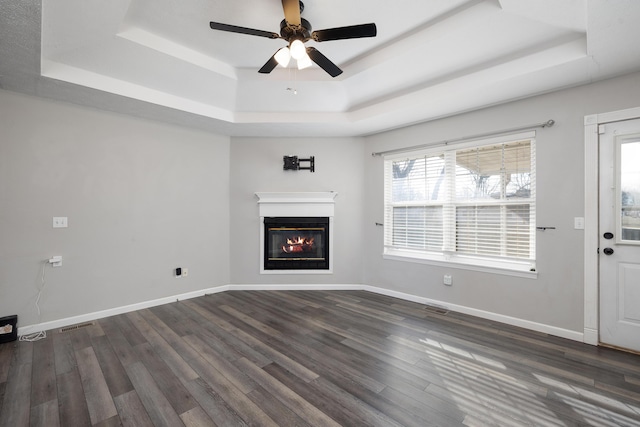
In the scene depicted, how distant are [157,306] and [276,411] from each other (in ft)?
9.20

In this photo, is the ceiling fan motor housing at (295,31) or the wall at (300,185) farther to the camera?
the wall at (300,185)

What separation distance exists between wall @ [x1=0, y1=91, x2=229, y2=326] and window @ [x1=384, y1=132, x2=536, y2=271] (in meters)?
2.95

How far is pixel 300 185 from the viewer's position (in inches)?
186

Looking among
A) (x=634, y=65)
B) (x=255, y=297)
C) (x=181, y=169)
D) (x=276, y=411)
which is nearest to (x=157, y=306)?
(x=255, y=297)

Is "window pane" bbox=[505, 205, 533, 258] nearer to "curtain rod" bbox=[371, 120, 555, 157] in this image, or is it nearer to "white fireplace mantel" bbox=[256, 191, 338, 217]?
"curtain rod" bbox=[371, 120, 555, 157]

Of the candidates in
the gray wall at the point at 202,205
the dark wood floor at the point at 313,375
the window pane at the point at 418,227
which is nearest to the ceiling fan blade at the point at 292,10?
the gray wall at the point at 202,205

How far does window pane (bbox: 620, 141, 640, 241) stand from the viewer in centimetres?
261

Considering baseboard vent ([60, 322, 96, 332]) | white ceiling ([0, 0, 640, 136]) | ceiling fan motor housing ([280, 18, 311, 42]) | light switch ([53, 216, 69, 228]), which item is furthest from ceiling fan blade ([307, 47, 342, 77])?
baseboard vent ([60, 322, 96, 332])

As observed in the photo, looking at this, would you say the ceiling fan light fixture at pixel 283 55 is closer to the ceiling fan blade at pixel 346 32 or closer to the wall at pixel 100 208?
the ceiling fan blade at pixel 346 32

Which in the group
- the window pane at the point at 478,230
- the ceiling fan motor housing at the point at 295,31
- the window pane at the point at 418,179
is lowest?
the window pane at the point at 478,230

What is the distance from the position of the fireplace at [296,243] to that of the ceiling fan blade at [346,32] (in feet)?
9.69

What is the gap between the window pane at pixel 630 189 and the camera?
261 cm

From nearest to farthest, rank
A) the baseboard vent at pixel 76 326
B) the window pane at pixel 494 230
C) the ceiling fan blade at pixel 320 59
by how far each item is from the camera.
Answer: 1. the ceiling fan blade at pixel 320 59
2. the baseboard vent at pixel 76 326
3. the window pane at pixel 494 230

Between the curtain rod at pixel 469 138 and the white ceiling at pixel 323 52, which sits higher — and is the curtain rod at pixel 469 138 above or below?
below
